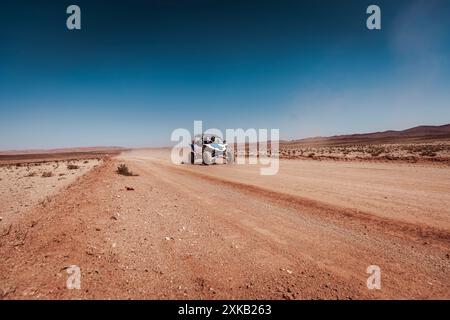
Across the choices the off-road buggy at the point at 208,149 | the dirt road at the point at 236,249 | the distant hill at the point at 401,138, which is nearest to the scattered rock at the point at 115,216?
the dirt road at the point at 236,249

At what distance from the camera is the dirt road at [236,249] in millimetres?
3006

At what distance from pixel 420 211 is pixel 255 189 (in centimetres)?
492

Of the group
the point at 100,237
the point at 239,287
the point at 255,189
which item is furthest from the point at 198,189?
the point at 239,287

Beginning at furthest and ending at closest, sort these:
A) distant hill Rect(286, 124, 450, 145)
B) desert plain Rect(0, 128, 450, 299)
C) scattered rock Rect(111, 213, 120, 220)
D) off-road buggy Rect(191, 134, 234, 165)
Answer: distant hill Rect(286, 124, 450, 145) → off-road buggy Rect(191, 134, 234, 165) → scattered rock Rect(111, 213, 120, 220) → desert plain Rect(0, 128, 450, 299)

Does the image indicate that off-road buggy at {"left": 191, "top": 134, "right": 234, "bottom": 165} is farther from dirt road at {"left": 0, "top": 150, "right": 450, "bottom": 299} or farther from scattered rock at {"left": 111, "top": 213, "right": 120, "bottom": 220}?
scattered rock at {"left": 111, "top": 213, "right": 120, "bottom": 220}

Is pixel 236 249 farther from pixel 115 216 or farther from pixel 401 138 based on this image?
pixel 401 138

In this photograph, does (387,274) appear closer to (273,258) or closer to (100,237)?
(273,258)

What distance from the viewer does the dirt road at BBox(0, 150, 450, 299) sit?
118 inches

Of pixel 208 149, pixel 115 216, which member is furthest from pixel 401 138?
pixel 115 216

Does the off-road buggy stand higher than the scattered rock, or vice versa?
the off-road buggy

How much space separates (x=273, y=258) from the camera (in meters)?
3.83

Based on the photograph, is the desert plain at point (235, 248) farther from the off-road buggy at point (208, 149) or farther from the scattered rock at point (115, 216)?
the off-road buggy at point (208, 149)

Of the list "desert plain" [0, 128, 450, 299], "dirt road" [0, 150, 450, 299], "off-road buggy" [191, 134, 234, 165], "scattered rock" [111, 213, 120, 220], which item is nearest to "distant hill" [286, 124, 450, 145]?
"off-road buggy" [191, 134, 234, 165]
